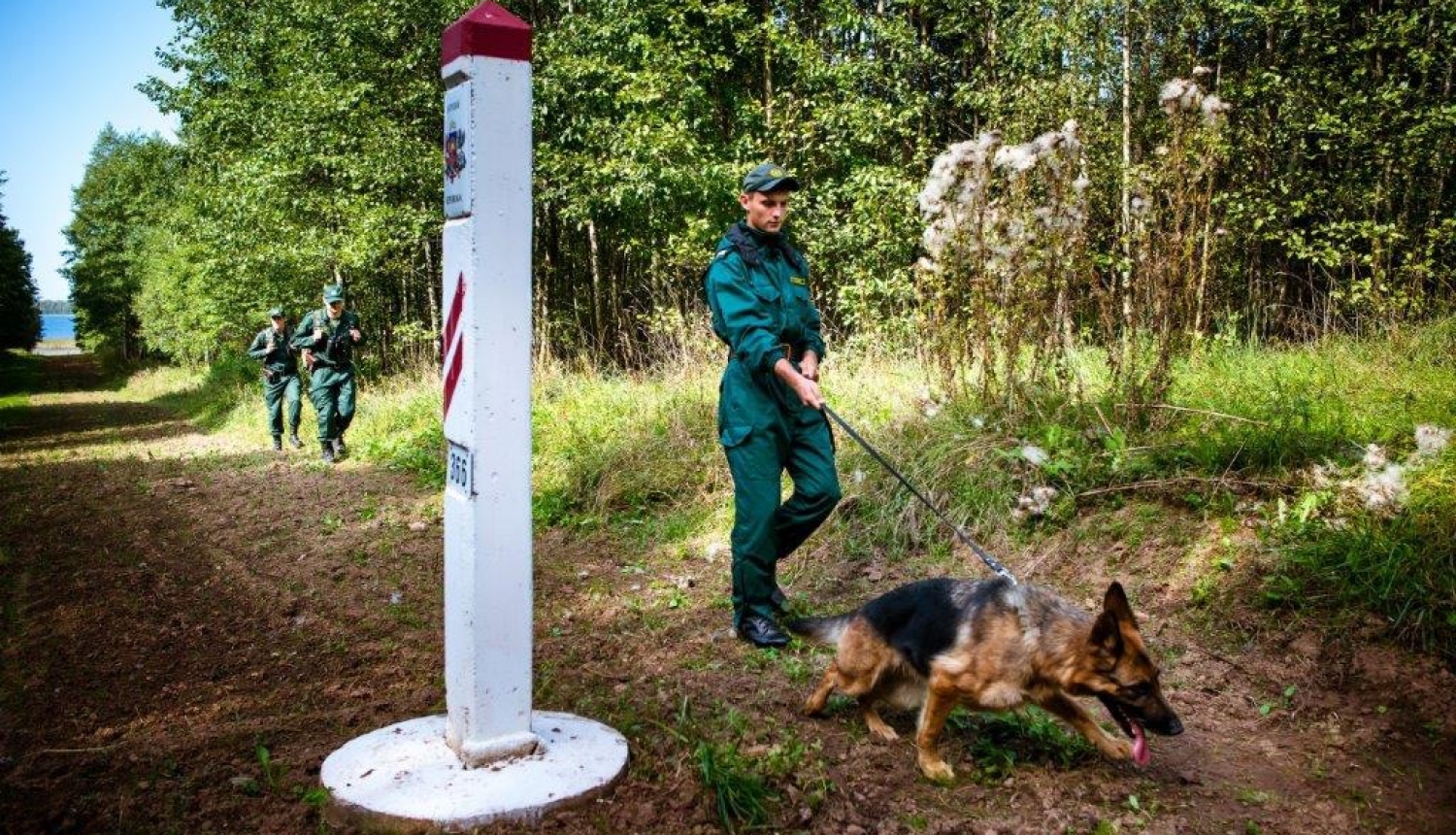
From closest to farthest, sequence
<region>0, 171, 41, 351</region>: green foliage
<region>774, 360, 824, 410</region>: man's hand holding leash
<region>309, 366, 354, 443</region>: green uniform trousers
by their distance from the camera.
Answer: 1. <region>774, 360, 824, 410</region>: man's hand holding leash
2. <region>309, 366, 354, 443</region>: green uniform trousers
3. <region>0, 171, 41, 351</region>: green foliage

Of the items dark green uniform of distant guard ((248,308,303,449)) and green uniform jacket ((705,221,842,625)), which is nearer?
green uniform jacket ((705,221,842,625))

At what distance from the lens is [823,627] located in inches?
154

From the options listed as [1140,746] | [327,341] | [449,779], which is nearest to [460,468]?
[449,779]

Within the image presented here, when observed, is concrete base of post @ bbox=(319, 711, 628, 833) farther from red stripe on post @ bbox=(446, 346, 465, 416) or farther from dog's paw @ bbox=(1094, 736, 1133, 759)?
dog's paw @ bbox=(1094, 736, 1133, 759)

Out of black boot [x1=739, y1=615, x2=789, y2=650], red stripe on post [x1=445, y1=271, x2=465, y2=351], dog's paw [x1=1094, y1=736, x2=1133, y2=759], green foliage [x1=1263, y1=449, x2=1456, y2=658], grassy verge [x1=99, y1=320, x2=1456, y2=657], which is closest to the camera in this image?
red stripe on post [x1=445, y1=271, x2=465, y2=351]

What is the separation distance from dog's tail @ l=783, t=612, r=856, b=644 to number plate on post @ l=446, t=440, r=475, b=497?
1674mm

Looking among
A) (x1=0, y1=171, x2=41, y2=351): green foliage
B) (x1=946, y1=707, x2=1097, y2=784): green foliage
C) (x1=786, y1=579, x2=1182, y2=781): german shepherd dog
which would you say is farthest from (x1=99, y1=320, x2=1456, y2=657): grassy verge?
(x1=0, y1=171, x2=41, y2=351): green foliage

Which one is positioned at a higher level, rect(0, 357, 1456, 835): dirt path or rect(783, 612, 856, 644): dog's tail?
rect(783, 612, 856, 644): dog's tail

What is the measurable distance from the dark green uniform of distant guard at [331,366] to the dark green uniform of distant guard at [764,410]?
30.3ft

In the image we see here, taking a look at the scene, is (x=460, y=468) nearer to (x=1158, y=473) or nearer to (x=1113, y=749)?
(x=1113, y=749)

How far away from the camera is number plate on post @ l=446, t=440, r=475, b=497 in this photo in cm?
294

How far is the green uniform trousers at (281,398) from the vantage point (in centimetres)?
1388

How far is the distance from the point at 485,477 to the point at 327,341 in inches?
425

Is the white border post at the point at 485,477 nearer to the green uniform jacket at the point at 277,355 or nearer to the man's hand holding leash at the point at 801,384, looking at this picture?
the man's hand holding leash at the point at 801,384
